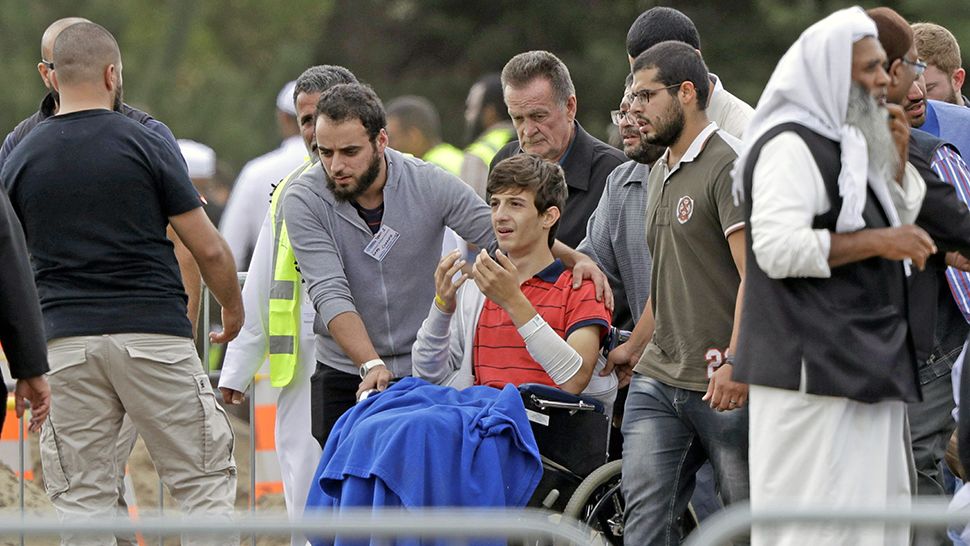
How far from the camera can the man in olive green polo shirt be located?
5.49 metres

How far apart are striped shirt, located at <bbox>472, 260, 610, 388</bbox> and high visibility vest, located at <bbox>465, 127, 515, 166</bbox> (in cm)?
357

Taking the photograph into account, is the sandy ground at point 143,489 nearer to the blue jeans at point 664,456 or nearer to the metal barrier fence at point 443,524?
the blue jeans at point 664,456

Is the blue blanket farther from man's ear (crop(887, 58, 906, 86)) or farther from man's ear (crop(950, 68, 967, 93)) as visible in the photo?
man's ear (crop(950, 68, 967, 93))

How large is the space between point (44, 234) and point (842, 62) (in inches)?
120

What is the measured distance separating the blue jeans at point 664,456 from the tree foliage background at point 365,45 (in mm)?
15197

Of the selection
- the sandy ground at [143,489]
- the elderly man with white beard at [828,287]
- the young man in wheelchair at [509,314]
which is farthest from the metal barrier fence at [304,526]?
the sandy ground at [143,489]

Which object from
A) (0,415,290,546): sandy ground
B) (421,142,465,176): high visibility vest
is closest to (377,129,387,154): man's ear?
(0,415,290,546): sandy ground

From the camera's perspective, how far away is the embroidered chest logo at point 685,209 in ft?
18.1

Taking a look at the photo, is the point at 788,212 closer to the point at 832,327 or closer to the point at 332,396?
the point at 832,327

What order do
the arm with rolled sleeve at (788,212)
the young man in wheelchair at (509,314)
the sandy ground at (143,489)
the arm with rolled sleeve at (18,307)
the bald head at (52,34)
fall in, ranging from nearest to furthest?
1. the arm with rolled sleeve at (788,212)
2. the arm with rolled sleeve at (18,307)
3. the young man in wheelchair at (509,314)
4. the bald head at (52,34)
5. the sandy ground at (143,489)

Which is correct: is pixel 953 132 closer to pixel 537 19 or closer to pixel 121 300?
pixel 121 300

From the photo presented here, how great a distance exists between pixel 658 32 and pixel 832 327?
8.13ft

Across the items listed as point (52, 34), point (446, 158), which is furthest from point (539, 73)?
point (446, 158)

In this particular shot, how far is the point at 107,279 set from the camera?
6117 millimetres
